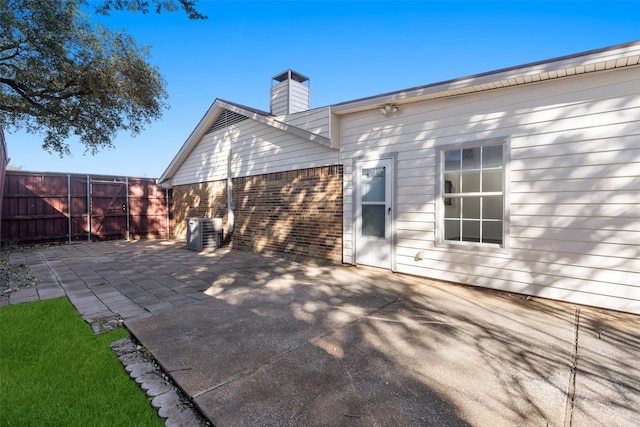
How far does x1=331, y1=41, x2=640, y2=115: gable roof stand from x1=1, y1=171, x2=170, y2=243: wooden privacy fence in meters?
11.0

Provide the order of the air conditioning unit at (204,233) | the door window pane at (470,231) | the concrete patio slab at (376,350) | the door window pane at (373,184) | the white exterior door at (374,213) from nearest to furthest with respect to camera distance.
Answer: the concrete patio slab at (376,350)
the door window pane at (470,231)
the white exterior door at (374,213)
the door window pane at (373,184)
the air conditioning unit at (204,233)

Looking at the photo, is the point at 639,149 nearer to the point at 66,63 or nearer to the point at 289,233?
the point at 289,233

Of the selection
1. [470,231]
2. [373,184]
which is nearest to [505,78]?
[470,231]

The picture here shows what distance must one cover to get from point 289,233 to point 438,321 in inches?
183

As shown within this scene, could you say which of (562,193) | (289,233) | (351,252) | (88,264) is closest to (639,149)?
(562,193)

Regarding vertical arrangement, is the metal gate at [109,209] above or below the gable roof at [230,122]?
below

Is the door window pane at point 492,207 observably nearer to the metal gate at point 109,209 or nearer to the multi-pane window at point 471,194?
the multi-pane window at point 471,194

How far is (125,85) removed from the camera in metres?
8.27

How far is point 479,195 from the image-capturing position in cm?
477

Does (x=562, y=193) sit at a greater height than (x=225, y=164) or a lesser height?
lesser

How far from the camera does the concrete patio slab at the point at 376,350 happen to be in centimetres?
200

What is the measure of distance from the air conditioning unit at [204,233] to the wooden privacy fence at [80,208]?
4.64 m

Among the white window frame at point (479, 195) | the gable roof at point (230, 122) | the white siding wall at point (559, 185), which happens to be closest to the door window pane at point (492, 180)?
the white window frame at point (479, 195)

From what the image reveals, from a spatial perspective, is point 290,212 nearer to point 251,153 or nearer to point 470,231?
point 251,153
